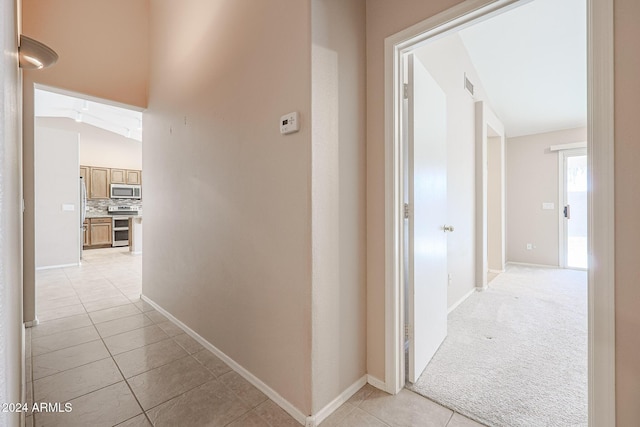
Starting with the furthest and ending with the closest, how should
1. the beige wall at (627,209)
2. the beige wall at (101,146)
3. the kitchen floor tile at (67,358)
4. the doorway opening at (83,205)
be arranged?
the beige wall at (101,146)
the doorway opening at (83,205)
the kitchen floor tile at (67,358)
the beige wall at (627,209)

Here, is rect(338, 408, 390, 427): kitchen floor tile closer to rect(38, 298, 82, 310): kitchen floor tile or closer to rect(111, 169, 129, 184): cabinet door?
rect(38, 298, 82, 310): kitchen floor tile

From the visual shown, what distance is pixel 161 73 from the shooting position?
292 centimetres

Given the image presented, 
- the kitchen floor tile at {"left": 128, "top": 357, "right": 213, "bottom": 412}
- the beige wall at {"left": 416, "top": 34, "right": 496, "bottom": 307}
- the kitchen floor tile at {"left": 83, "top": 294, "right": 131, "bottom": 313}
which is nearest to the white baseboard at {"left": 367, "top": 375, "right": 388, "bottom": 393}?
the kitchen floor tile at {"left": 128, "top": 357, "right": 213, "bottom": 412}

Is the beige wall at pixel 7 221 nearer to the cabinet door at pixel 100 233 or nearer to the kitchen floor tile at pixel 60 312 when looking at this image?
the kitchen floor tile at pixel 60 312

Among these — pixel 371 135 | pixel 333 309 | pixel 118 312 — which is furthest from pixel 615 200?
pixel 118 312

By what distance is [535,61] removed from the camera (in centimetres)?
362

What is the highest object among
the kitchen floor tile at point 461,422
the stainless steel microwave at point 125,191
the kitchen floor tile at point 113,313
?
the stainless steel microwave at point 125,191

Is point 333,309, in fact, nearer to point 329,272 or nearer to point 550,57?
point 329,272

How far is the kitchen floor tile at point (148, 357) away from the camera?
1.94 metres

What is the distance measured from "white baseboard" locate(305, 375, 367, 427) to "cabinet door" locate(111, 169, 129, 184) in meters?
9.12

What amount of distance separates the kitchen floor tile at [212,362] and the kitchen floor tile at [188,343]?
0.07m

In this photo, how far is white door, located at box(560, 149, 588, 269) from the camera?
509 centimetres

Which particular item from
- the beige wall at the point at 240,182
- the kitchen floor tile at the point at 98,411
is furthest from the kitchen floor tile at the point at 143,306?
the kitchen floor tile at the point at 98,411

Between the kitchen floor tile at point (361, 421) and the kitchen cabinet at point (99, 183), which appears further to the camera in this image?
the kitchen cabinet at point (99, 183)
